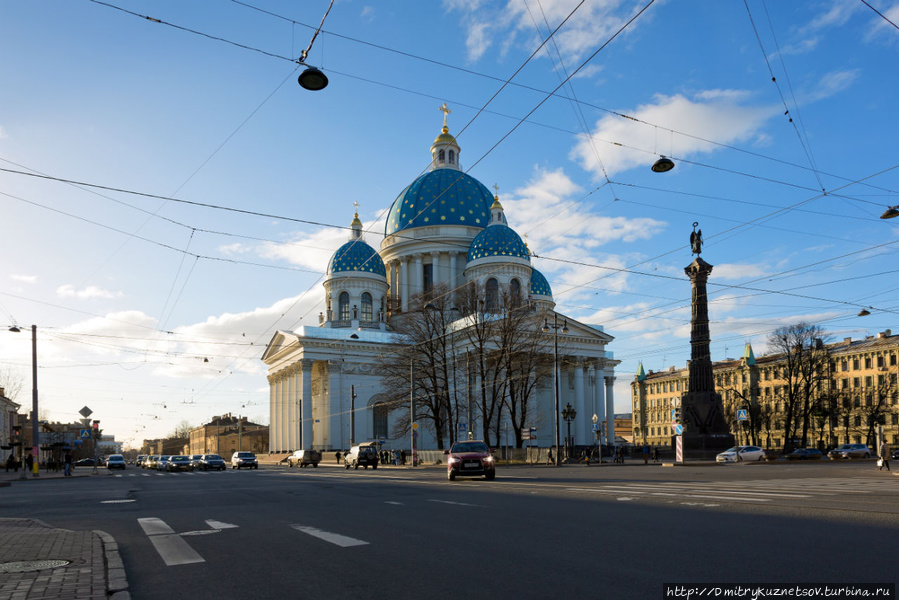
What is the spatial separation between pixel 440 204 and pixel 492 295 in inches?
648

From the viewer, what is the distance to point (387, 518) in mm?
12531

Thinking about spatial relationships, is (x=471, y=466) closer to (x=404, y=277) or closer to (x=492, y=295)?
(x=492, y=295)

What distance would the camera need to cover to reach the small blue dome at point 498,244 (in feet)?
244

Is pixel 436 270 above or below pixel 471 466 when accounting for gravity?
above

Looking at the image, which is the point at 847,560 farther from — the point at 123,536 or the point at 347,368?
the point at 347,368

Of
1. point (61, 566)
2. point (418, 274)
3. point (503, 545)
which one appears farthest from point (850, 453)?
point (61, 566)

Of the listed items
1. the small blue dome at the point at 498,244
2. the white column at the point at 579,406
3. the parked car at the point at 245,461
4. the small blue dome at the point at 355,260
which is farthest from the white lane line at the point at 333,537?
the small blue dome at the point at 355,260

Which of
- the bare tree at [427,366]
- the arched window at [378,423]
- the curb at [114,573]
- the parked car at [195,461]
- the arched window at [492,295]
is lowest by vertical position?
the parked car at [195,461]

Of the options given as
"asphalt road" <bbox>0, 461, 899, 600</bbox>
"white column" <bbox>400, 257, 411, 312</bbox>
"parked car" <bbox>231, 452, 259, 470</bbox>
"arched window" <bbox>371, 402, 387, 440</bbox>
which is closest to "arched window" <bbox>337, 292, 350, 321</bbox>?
"white column" <bbox>400, 257, 411, 312</bbox>

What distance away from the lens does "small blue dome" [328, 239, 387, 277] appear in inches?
3221

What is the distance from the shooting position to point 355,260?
3233 inches

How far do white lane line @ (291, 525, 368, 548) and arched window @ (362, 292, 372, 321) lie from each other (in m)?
70.8

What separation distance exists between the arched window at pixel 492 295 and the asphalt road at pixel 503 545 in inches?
1809

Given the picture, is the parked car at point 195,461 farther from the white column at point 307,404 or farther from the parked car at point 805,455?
the parked car at point 805,455
